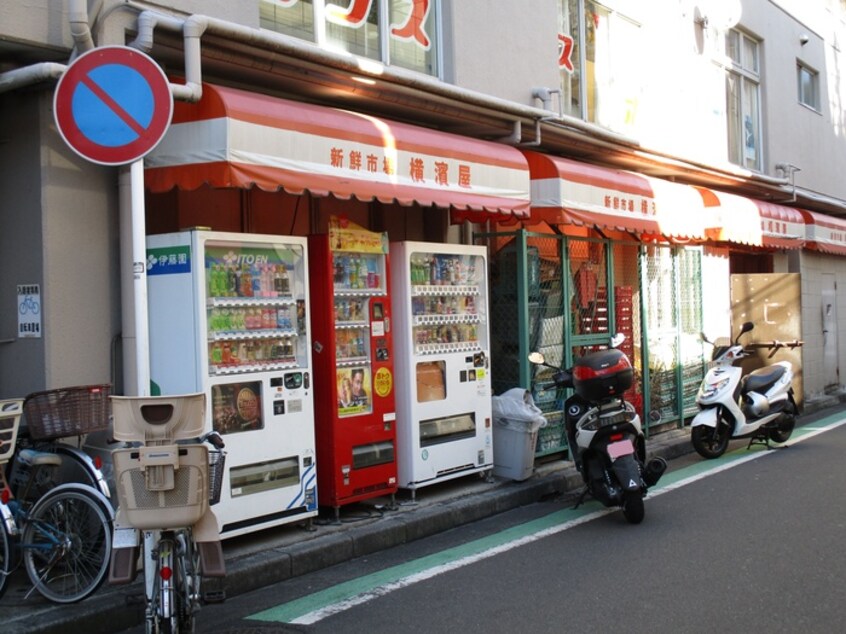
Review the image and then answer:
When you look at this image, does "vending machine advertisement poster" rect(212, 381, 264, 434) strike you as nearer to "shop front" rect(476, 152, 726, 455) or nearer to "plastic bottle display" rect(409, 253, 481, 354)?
"plastic bottle display" rect(409, 253, 481, 354)

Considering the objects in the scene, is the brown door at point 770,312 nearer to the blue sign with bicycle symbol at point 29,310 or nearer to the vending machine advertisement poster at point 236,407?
the vending machine advertisement poster at point 236,407

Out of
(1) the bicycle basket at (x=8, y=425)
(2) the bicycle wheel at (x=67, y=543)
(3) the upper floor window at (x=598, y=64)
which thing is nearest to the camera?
(2) the bicycle wheel at (x=67, y=543)

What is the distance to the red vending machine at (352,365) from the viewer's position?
24.7 feet

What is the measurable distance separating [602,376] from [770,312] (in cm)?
806

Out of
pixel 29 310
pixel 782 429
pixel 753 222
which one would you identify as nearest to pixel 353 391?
pixel 29 310

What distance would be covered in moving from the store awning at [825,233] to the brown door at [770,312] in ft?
7.69

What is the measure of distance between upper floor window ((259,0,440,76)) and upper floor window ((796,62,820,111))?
13366 mm

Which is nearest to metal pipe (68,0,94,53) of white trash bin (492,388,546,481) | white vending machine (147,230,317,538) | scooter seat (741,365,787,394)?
white vending machine (147,230,317,538)

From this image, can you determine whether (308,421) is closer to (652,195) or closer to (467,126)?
(467,126)

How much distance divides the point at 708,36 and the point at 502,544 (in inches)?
458

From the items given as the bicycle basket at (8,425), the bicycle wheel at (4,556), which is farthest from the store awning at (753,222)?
the bicycle wheel at (4,556)

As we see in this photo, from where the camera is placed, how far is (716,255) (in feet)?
47.5

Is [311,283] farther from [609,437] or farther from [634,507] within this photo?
[634,507]

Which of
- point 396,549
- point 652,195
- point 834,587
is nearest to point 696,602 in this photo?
point 834,587
